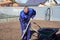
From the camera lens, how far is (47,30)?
407 inches

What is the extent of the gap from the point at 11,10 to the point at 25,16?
35.0 feet

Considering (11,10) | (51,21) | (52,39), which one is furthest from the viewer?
(11,10)

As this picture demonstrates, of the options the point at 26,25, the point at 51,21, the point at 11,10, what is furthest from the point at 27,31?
the point at 11,10

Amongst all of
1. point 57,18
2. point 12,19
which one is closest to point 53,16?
point 57,18

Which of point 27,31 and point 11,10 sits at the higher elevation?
point 27,31

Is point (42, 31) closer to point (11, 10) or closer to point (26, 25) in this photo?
point (26, 25)

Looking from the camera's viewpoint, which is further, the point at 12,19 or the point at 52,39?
the point at 12,19

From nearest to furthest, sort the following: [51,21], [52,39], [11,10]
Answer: [52,39]
[51,21]
[11,10]

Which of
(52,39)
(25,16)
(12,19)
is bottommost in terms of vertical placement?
(12,19)

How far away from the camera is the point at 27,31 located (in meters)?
10.4

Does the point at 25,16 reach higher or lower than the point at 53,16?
higher

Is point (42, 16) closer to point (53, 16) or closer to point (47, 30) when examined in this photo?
point (53, 16)

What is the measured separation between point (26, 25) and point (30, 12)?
0.51 meters

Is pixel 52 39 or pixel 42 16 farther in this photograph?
pixel 42 16
